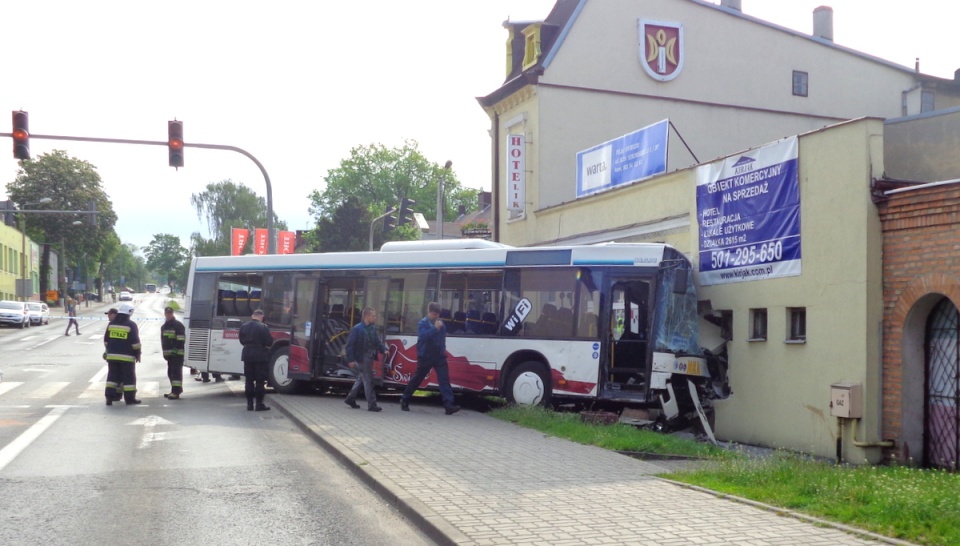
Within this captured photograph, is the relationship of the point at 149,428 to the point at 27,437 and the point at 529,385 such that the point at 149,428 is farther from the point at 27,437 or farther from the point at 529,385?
the point at 529,385

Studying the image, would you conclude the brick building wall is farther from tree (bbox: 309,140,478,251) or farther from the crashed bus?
tree (bbox: 309,140,478,251)

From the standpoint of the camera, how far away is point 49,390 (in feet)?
65.1

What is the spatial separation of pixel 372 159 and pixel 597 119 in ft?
201

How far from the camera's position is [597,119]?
1089 inches

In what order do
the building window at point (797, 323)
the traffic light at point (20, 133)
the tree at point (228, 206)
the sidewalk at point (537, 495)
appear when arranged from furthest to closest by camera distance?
the tree at point (228, 206) → the traffic light at point (20, 133) → the building window at point (797, 323) → the sidewalk at point (537, 495)

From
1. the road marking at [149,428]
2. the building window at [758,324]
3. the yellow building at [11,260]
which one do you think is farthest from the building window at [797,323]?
the yellow building at [11,260]

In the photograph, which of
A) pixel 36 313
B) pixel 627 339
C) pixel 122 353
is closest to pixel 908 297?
pixel 627 339

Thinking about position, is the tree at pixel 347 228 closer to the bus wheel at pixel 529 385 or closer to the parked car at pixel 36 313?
the parked car at pixel 36 313

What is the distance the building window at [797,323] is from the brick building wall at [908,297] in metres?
1.59

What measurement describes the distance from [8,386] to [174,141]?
6.38 metres

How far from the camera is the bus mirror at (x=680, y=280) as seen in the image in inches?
592

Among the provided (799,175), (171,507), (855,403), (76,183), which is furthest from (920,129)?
(76,183)

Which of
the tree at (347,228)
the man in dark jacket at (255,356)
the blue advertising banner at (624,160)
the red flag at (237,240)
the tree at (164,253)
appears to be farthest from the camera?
the tree at (164,253)

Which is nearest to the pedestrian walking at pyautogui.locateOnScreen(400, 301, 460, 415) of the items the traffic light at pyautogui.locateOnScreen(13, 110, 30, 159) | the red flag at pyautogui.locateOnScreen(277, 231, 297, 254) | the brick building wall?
the brick building wall
